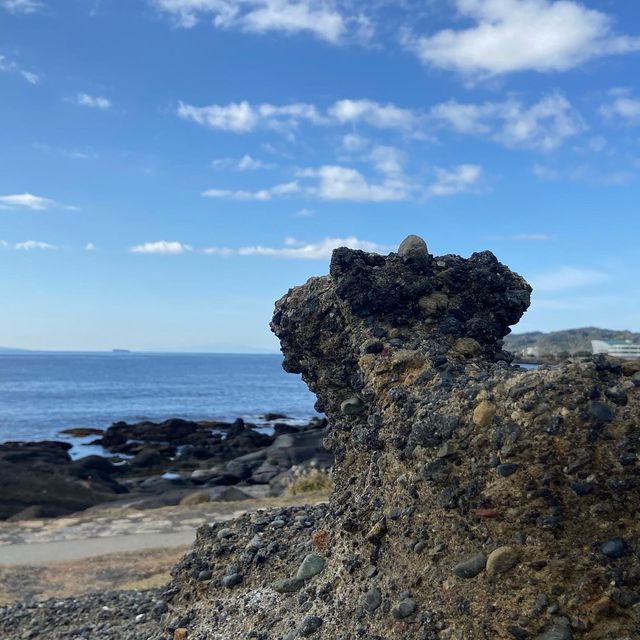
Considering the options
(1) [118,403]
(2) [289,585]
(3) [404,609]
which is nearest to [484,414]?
(3) [404,609]

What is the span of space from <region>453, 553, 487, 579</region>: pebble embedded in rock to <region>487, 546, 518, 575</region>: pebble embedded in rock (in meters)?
0.07

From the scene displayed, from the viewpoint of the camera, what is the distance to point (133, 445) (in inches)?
1623

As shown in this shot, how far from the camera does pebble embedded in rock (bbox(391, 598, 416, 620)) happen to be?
4285mm

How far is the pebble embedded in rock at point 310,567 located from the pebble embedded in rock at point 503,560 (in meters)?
1.75

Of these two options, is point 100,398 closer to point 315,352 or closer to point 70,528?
point 70,528

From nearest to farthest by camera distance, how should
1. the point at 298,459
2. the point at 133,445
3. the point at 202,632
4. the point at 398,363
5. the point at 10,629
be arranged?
1. the point at 398,363
2. the point at 202,632
3. the point at 10,629
4. the point at 298,459
5. the point at 133,445

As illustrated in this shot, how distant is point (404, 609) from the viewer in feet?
14.1

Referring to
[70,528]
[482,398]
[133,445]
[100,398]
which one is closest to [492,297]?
[482,398]

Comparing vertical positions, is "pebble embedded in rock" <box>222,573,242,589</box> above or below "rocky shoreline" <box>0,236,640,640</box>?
below

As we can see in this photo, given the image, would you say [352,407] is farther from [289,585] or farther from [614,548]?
[614,548]

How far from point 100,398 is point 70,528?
6505 centimetres

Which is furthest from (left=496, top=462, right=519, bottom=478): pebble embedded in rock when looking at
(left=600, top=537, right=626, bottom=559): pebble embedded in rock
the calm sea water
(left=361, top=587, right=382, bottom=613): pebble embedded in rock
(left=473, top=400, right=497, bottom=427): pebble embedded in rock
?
the calm sea water

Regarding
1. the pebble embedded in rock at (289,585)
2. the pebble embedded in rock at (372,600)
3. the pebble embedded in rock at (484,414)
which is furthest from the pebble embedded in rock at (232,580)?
the pebble embedded in rock at (484,414)

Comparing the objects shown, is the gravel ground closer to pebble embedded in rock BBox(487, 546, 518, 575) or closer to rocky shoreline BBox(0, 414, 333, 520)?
pebble embedded in rock BBox(487, 546, 518, 575)
